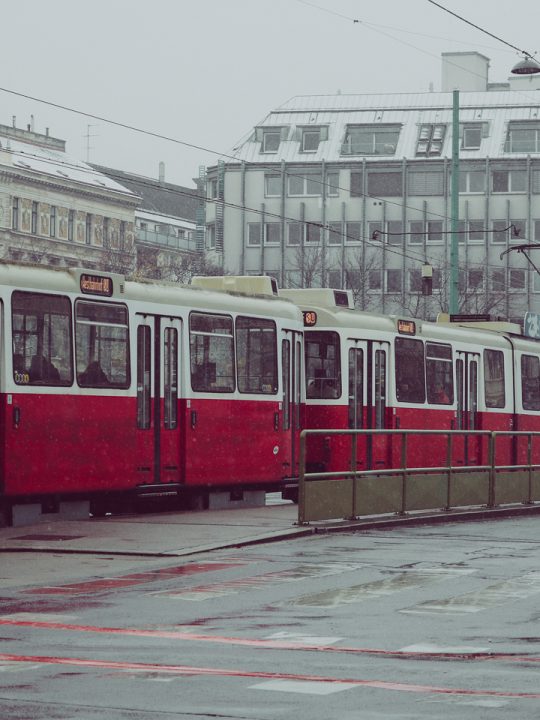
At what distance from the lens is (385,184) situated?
95375 mm

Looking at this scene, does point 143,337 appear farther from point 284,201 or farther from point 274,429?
point 284,201

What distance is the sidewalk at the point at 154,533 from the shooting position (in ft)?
55.6

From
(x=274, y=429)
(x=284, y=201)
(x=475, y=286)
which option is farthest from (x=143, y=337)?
(x=284, y=201)

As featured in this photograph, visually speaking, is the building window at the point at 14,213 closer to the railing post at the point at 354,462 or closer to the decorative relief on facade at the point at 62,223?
the decorative relief on facade at the point at 62,223

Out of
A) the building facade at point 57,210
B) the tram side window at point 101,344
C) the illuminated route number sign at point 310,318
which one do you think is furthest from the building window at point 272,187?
the tram side window at point 101,344

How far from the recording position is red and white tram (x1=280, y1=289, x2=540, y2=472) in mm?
28016

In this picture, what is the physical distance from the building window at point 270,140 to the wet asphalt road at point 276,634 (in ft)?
264

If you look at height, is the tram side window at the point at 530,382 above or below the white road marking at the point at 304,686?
above

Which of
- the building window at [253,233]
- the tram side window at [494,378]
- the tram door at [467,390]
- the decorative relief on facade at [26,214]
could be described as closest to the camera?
the tram door at [467,390]

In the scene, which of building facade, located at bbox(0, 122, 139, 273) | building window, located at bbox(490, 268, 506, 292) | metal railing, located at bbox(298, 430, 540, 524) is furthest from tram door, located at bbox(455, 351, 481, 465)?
building window, located at bbox(490, 268, 506, 292)

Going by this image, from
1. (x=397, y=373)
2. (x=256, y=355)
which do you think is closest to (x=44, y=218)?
(x=397, y=373)

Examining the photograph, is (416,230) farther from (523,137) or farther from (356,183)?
(523,137)

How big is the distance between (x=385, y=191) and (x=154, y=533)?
77.7 metres

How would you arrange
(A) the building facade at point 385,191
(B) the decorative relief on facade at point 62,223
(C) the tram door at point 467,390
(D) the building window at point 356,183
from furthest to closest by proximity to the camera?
(D) the building window at point 356,183 < (B) the decorative relief on facade at point 62,223 < (A) the building facade at point 385,191 < (C) the tram door at point 467,390
